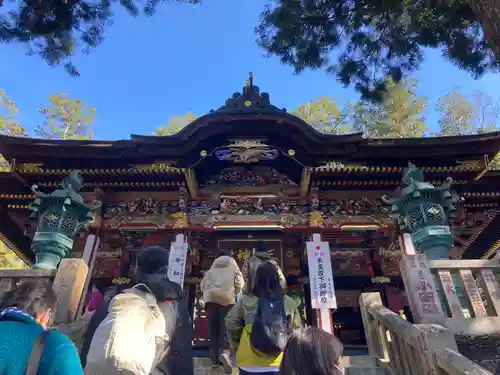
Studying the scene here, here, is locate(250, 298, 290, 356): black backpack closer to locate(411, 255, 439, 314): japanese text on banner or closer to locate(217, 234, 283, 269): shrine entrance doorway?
locate(411, 255, 439, 314): japanese text on banner

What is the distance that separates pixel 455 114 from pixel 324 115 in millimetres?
6667

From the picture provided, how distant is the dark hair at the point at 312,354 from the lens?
1.77 metres

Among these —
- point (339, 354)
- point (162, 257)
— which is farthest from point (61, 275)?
point (339, 354)

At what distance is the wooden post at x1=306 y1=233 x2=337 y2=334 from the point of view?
6430mm

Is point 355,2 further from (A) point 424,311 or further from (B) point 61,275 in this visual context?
(B) point 61,275

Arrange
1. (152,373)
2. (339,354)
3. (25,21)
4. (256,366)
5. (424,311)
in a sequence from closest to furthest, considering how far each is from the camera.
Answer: (339,354)
(152,373)
(256,366)
(424,311)
(25,21)

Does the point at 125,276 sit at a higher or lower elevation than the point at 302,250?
lower

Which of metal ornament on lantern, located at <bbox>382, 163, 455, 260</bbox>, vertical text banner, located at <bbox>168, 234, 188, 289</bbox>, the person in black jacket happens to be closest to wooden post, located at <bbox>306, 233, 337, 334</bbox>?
metal ornament on lantern, located at <bbox>382, 163, 455, 260</bbox>

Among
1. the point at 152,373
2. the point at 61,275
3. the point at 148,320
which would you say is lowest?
the point at 152,373

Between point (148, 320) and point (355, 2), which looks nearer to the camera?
point (148, 320)

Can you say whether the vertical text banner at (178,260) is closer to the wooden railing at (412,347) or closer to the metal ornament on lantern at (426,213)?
the wooden railing at (412,347)

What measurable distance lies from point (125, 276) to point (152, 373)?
22.6 feet

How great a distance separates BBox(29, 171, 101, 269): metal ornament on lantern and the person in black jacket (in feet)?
11.6

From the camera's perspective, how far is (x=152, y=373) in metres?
2.08
